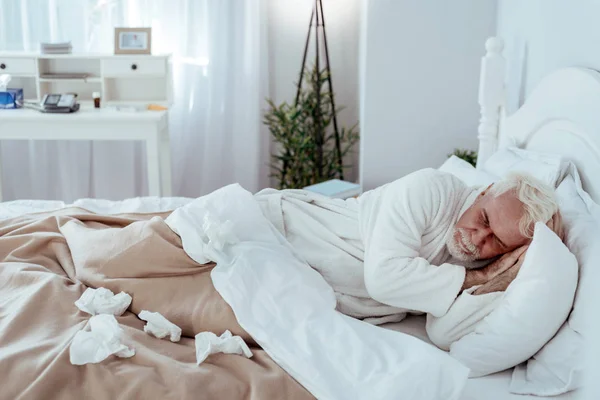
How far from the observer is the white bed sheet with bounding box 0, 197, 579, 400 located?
4.77 ft

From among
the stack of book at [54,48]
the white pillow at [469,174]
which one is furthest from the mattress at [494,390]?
the stack of book at [54,48]

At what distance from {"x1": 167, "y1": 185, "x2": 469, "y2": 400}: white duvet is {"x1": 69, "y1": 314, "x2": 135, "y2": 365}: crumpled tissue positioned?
0.82 ft

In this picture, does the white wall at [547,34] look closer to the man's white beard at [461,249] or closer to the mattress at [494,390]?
the man's white beard at [461,249]

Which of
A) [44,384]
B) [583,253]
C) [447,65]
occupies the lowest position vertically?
[44,384]

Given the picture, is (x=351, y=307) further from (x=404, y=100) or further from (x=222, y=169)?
(x=222, y=169)

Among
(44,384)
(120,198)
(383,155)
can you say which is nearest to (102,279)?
(44,384)

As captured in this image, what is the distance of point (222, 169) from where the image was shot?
158 inches

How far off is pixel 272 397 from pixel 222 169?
8.99 ft

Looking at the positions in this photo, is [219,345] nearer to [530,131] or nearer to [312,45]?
[530,131]

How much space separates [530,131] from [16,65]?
242cm

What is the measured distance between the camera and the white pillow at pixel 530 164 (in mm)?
1845

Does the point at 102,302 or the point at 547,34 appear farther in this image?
the point at 547,34

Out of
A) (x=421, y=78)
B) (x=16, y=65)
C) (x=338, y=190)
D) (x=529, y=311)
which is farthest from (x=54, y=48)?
(x=529, y=311)

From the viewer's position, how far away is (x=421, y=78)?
3197 mm
